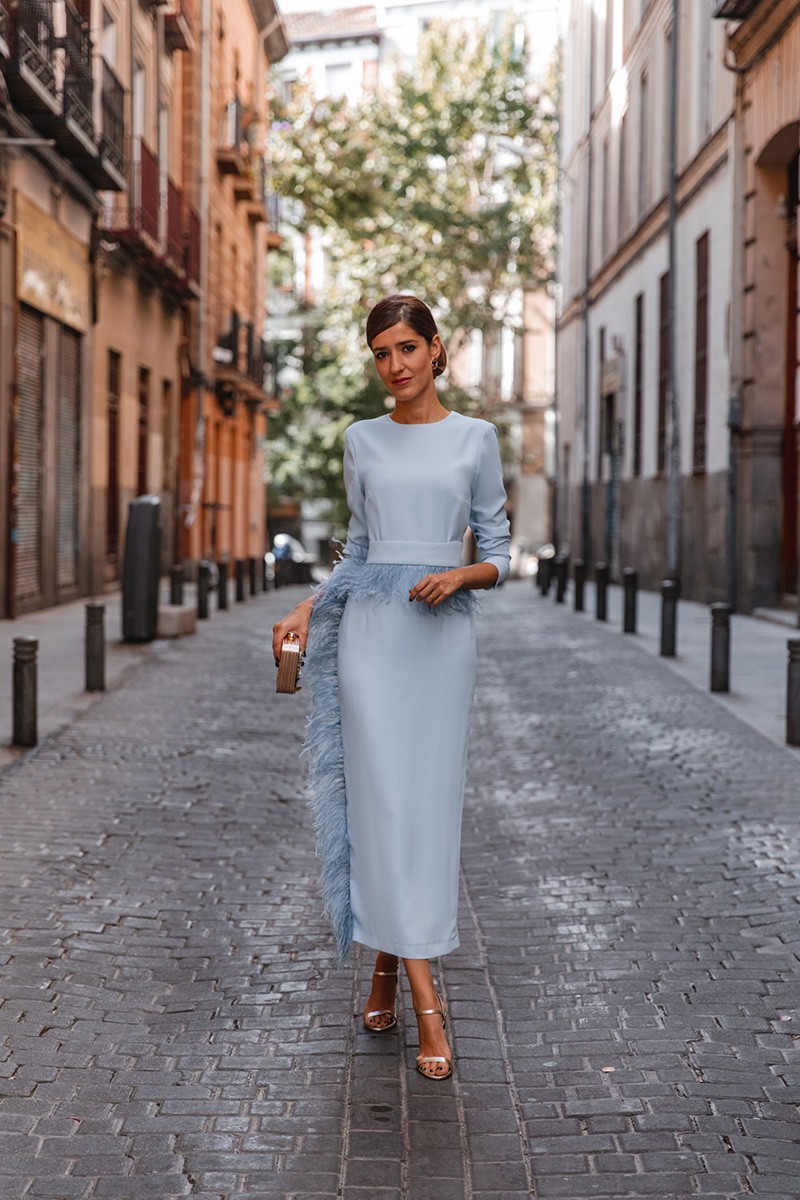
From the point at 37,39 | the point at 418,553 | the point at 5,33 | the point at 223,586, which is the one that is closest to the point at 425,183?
the point at 223,586

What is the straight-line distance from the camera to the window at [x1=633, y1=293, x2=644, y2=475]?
28.9 meters

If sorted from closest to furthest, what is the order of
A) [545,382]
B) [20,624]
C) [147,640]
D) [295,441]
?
[147,640] < [20,624] < [295,441] < [545,382]

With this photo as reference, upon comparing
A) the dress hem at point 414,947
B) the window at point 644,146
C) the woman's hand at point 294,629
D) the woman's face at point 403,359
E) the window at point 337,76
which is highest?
the window at point 337,76

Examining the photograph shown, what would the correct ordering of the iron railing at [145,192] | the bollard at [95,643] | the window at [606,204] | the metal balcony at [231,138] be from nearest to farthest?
the bollard at [95,643]
the iron railing at [145,192]
the metal balcony at [231,138]
the window at [606,204]

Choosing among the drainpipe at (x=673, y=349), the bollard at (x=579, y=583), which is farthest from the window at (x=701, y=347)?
the bollard at (x=579, y=583)

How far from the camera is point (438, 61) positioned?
40.7 m

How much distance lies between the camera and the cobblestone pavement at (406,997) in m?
3.24

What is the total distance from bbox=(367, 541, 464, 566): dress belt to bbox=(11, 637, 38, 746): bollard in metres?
4.92

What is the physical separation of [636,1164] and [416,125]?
1523 inches

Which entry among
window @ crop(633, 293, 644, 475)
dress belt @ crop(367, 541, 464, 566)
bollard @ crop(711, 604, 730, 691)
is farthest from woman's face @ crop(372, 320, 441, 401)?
window @ crop(633, 293, 644, 475)

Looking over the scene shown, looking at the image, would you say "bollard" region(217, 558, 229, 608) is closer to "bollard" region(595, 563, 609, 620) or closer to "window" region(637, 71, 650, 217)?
"bollard" region(595, 563, 609, 620)

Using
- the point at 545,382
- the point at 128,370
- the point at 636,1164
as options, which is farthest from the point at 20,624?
the point at 545,382

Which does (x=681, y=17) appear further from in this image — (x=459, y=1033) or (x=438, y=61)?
(x=459, y=1033)

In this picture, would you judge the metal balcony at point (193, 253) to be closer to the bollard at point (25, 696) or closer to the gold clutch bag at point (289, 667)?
the bollard at point (25, 696)
